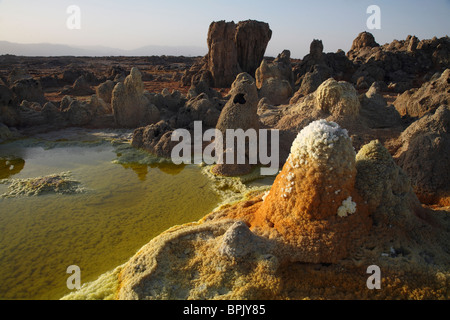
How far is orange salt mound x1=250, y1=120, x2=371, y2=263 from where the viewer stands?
9.39ft

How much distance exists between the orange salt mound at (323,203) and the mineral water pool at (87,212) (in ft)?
7.37

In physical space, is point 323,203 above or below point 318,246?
above

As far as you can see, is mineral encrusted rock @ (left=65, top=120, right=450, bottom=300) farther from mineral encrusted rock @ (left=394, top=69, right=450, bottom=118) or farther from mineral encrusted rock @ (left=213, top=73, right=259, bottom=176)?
mineral encrusted rock @ (left=394, top=69, right=450, bottom=118)

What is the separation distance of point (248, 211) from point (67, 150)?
6781 mm

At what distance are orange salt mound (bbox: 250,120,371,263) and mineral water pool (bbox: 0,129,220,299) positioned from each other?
7.37ft

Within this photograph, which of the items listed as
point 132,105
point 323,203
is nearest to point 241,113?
point 323,203

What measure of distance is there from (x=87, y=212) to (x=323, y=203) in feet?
13.1

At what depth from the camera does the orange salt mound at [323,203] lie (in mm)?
2863

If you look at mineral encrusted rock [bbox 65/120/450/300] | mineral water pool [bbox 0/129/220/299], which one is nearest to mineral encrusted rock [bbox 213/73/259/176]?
mineral water pool [bbox 0/129/220/299]

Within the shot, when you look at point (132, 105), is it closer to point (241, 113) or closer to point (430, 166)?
point (241, 113)

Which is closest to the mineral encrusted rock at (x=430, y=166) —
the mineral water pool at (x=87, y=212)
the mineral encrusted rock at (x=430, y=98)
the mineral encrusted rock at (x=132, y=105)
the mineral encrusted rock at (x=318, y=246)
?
the mineral encrusted rock at (x=318, y=246)

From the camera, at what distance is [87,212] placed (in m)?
5.21
